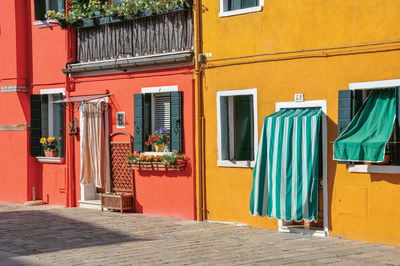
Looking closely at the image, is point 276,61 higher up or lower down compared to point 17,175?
higher up

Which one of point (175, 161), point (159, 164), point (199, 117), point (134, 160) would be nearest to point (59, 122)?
point (134, 160)

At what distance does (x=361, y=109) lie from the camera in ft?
36.5

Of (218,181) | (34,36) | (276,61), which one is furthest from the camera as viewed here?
(34,36)

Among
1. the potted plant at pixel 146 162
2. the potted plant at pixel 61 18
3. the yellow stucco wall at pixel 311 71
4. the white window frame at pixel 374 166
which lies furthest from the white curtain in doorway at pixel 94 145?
the white window frame at pixel 374 166

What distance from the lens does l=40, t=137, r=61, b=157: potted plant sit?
17.1 metres

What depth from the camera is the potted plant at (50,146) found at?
17.1 m

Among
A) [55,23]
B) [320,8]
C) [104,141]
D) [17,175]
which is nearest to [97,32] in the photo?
[55,23]

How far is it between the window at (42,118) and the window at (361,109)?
8679mm

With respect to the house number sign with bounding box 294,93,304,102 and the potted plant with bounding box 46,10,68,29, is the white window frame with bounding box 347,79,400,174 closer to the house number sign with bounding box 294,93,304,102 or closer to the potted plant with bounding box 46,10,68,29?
the house number sign with bounding box 294,93,304,102

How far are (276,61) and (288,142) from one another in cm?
166

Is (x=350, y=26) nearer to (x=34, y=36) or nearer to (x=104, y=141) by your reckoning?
(x=104, y=141)

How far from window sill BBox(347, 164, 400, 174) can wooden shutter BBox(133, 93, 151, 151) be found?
5.38m

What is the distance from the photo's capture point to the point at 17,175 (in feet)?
58.7

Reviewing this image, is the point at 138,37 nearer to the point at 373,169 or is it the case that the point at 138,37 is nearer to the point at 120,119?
the point at 120,119
